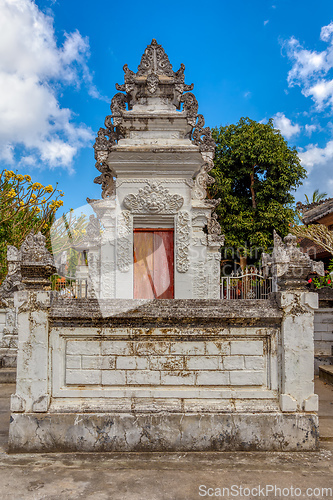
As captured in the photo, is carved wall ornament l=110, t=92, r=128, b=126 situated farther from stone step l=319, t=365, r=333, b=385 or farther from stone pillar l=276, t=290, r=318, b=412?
stone step l=319, t=365, r=333, b=385

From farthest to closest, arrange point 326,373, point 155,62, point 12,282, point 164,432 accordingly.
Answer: point 155,62
point 12,282
point 326,373
point 164,432

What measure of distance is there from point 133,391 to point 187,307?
A: 4.49 ft

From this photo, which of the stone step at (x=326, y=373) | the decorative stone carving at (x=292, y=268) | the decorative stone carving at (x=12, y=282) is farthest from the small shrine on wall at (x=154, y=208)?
the decorative stone carving at (x=292, y=268)

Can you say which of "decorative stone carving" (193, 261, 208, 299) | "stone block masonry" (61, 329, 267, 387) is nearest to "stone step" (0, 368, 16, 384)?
"stone block masonry" (61, 329, 267, 387)

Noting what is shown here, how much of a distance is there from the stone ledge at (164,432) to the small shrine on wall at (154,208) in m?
6.46

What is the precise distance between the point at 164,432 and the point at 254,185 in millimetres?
21060

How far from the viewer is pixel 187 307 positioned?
557 cm

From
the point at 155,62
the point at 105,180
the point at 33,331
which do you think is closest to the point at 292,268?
the point at 33,331

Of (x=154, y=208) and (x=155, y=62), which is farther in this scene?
(x=155, y=62)

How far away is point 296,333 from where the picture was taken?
553 centimetres

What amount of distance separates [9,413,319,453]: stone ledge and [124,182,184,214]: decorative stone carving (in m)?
7.42

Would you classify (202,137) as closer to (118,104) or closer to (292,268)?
(118,104)

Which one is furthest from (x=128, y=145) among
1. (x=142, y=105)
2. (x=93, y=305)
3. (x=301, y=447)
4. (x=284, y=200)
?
(x=284, y=200)

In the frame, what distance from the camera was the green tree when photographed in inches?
943
